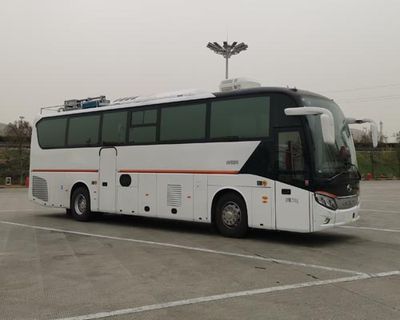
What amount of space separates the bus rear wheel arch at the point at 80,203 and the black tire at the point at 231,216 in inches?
203

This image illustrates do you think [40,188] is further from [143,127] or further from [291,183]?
[291,183]

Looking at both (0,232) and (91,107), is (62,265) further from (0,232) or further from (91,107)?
(91,107)

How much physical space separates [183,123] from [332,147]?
3.88 meters

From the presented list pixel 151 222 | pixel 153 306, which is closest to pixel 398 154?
pixel 151 222

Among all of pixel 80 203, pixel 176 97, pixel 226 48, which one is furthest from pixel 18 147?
pixel 176 97

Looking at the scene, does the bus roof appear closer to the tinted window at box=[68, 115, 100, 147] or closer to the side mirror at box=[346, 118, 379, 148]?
the tinted window at box=[68, 115, 100, 147]

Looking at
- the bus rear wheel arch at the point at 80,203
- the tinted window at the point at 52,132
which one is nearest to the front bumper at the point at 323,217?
the bus rear wheel arch at the point at 80,203

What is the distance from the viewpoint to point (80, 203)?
1552 centimetres

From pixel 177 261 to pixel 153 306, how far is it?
9.14 feet

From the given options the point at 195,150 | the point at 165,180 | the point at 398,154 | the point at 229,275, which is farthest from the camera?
the point at 398,154

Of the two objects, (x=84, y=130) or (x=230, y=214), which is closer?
(x=230, y=214)

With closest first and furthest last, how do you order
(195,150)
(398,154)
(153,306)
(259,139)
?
(153,306) → (259,139) → (195,150) → (398,154)

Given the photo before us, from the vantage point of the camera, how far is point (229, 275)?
7.49 m

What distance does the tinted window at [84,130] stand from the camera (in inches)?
586
